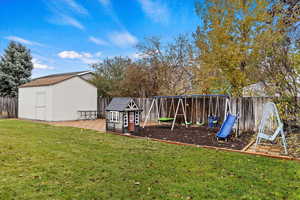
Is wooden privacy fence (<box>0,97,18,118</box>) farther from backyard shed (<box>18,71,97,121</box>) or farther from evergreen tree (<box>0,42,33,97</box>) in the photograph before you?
evergreen tree (<box>0,42,33,97</box>)

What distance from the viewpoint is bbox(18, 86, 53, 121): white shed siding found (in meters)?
12.5

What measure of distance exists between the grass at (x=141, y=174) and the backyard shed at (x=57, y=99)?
766cm

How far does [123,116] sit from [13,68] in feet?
55.2

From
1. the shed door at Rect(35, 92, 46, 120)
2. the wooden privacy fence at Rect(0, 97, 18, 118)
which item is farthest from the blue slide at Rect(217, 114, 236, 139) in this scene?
the wooden privacy fence at Rect(0, 97, 18, 118)

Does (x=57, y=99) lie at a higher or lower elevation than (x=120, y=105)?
higher

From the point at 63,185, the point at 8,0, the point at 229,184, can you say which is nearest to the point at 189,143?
the point at 229,184

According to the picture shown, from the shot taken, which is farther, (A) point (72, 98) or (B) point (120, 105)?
(A) point (72, 98)

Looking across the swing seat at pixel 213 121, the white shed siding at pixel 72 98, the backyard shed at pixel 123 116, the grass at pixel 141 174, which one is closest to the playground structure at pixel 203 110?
the swing seat at pixel 213 121

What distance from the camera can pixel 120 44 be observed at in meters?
17.4

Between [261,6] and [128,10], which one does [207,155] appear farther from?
[128,10]

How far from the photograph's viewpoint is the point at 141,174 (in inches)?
138

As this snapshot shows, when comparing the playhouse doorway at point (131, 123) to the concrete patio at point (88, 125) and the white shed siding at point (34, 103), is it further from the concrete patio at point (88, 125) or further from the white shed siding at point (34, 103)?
the white shed siding at point (34, 103)

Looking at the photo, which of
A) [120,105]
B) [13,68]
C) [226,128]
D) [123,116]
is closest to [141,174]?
[226,128]

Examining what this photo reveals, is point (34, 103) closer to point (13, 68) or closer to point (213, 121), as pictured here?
point (13, 68)
